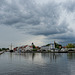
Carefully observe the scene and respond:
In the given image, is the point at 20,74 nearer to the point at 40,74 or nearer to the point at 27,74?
the point at 27,74

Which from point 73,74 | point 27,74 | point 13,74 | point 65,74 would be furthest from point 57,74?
point 13,74

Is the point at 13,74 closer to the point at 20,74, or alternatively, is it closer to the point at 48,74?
the point at 20,74

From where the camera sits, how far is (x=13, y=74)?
24547mm

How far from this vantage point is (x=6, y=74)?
2466 cm

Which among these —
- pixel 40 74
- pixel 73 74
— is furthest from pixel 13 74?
pixel 73 74

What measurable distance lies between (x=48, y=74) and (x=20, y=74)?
5.49 meters

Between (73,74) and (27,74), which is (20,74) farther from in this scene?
(73,74)

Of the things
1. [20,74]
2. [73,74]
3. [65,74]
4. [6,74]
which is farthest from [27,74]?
[73,74]

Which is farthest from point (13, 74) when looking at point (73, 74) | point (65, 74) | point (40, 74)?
point (73, 74)

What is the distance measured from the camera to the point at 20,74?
24.7 metres

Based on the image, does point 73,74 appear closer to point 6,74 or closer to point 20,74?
point 20,74

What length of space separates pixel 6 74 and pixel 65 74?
11.5 meters

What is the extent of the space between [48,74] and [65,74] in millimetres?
3311

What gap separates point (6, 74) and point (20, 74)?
8.95 feet
